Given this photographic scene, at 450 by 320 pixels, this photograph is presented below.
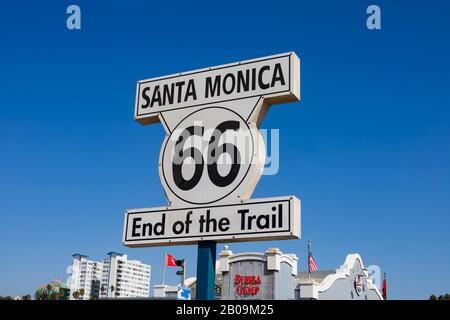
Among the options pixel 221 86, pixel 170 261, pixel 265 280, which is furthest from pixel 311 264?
pixel 221 86

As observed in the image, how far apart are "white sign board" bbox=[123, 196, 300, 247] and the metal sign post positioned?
0.01m

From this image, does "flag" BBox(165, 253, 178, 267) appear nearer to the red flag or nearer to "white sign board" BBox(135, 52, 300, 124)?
the red flag

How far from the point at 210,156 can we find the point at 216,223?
2.77ft

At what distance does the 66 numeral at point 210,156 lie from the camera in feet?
22.6

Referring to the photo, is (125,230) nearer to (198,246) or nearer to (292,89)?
(198,246)

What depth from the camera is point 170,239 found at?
7000mm

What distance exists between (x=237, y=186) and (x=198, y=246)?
0.90m

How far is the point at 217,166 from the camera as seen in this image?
695cm

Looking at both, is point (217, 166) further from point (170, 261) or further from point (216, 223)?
point (170, 261)

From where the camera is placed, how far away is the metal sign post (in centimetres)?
662

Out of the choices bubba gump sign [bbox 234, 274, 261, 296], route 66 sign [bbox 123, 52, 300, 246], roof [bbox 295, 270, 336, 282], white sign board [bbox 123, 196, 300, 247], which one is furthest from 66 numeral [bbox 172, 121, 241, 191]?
roof [bbox 295, 270, 336, 282]
